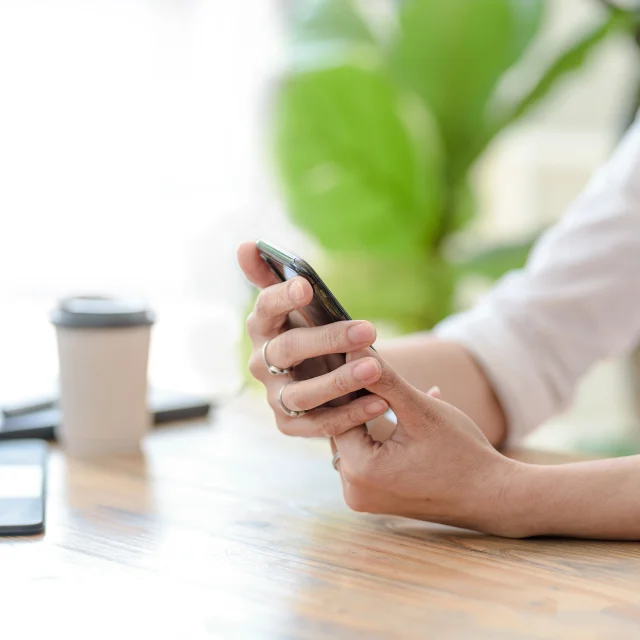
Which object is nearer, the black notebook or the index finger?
the index finger

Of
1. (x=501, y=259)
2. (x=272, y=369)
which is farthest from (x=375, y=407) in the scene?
(x=501, y=259)

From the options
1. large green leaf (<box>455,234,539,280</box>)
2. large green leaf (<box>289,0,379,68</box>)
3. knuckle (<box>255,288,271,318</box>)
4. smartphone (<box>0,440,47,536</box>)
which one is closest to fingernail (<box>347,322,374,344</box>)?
knuckle (<box>255,288,271,318</box>)

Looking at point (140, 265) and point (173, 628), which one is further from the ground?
point (140, 265)

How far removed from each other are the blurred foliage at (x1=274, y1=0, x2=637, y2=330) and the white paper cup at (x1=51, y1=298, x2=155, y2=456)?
1320 mm

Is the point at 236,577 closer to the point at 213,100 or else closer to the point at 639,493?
the point at 639,493

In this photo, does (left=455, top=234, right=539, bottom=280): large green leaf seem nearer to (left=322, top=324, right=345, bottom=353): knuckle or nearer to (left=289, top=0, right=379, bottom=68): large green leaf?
(left=289, top=0, right=379, bottom=68): large green leaf

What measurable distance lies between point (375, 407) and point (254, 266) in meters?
0.19

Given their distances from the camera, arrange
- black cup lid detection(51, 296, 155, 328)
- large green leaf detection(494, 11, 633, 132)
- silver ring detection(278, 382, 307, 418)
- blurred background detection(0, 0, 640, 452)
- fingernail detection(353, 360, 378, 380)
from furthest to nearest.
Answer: blurred background detection(0, 0, 640, 452)
large green leaf detection(494, 11, 633, 132)
black cup lid detection(51, 296, 155, 328)
silver ring detection(278, 382, 307, 418)
fingernail detection(353, 360, 378, 380)

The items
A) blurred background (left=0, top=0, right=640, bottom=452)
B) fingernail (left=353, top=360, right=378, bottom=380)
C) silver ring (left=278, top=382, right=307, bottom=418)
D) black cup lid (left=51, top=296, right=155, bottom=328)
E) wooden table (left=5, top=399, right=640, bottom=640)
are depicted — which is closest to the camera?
wooden table (left=5, top=399, right=640, bottom=640)

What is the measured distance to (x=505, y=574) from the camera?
641 millimetres

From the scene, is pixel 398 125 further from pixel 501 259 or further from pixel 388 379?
pixel 388 379

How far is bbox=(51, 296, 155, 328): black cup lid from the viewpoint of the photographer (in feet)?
3.26

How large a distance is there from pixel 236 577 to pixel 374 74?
182 cm

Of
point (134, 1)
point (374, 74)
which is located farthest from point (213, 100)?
point (374, 74)
